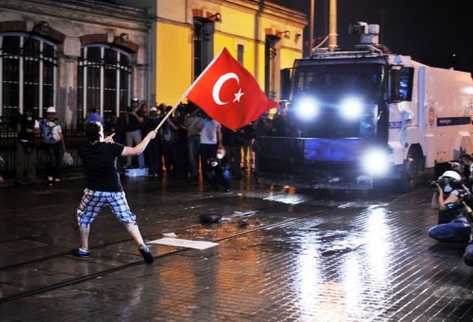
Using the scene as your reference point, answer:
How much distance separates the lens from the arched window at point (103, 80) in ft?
69.9

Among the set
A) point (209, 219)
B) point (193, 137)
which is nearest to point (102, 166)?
point (209, 219)

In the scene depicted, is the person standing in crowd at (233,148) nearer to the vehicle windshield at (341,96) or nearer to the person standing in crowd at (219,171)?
the person standing in crowd at (219,171)

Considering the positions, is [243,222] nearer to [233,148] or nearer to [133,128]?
[133,128]

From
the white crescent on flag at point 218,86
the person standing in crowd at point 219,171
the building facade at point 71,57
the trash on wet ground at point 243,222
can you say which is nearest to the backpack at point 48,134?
the building facade at point 71,57

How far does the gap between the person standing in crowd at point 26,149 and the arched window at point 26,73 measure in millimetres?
2208

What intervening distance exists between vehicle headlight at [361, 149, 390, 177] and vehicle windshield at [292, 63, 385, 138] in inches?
17.9

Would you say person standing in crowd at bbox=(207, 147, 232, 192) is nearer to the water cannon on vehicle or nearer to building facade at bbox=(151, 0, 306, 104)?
the water cannon on vehicle

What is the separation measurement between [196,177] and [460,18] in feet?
104

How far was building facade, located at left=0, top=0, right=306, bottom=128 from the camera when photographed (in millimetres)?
19203

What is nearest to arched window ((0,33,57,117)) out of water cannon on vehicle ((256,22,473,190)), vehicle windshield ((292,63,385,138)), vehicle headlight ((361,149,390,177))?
water cannon on vehicle ((256,22,473,190))

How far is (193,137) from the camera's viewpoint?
744 inches

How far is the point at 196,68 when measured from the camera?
86.5ft

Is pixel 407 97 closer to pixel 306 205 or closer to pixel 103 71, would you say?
pixel 306 205

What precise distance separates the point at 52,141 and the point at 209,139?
361 centimetres
